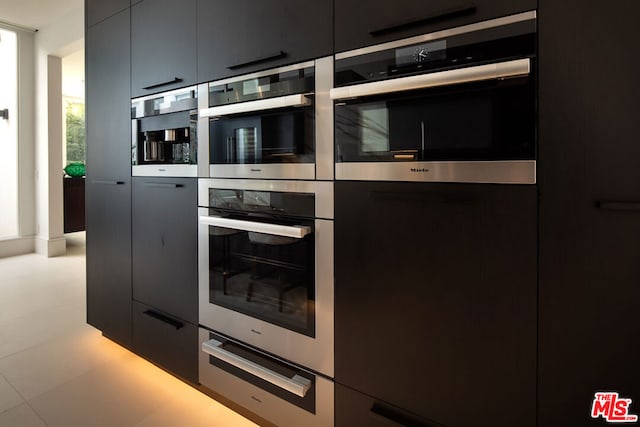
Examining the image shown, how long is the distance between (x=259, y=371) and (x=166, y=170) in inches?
45.7

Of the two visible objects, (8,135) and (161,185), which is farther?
(8,135)

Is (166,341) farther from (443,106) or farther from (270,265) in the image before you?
(443,106)

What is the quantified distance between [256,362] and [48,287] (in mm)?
3259

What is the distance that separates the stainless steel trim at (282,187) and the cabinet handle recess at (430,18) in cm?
55

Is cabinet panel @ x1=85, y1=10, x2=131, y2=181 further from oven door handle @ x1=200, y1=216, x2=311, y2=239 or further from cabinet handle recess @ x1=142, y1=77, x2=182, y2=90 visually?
oven door handle @ x1=200, y1=216, x2=311, y2=239

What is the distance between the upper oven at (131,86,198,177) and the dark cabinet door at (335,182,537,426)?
95 centimetres

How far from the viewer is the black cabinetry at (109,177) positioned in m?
2.25

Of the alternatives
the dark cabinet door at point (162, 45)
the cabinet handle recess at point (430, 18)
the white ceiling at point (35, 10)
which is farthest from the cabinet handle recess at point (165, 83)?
the white ceiling at point (35, 10)

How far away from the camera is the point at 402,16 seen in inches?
47.6

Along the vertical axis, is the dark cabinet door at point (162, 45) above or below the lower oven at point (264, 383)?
above

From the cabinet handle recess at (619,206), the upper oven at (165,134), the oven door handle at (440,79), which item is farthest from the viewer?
the upper oven at (165,134)

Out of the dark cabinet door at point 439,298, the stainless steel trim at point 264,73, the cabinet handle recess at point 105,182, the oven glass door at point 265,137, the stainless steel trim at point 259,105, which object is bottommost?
the dark cabinet door at point 439,298

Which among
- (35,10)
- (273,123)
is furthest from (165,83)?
(35,10)

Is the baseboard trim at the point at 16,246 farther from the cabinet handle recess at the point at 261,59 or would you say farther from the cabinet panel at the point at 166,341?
the cabinet handle recess at the point at 261,59
